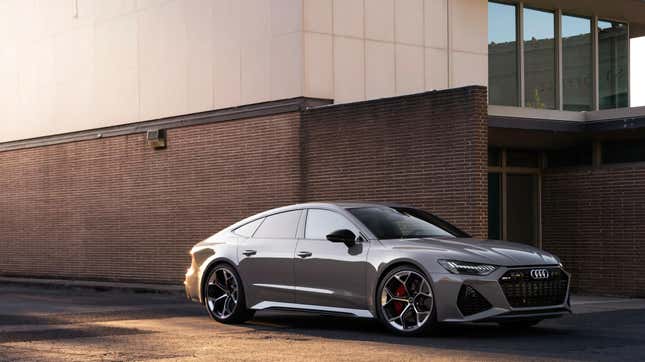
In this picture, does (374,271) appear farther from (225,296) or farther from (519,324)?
(225,296)

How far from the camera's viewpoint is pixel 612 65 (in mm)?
26062

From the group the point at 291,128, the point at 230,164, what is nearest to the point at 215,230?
the point at 230,164

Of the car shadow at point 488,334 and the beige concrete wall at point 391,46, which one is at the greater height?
the beige concrete wall at point 391,46

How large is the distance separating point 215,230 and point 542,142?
Answer: 270 inches

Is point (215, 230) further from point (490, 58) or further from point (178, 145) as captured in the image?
point (490, 58)

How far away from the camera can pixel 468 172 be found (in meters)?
17.4

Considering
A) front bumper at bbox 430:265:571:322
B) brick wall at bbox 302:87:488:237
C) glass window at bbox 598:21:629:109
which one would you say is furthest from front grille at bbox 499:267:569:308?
glass window at bbox 598:21:629:109

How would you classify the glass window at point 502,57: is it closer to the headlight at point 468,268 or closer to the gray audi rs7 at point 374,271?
the gray audi rs7 at point 374,271

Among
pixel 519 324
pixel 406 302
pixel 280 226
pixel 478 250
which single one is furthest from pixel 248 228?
pixel 519 324

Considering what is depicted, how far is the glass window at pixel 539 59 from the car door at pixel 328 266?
12.8 meters

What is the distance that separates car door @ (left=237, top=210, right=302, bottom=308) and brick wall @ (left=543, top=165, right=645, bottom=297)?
842 centimetres

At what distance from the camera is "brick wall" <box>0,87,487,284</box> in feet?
58.3

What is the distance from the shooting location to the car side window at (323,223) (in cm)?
1229

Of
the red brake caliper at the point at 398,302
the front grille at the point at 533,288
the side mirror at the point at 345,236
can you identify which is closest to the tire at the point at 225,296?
the side mirror at the point at 345,236
